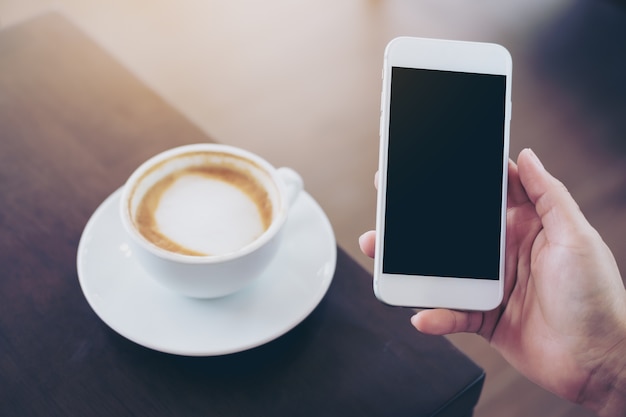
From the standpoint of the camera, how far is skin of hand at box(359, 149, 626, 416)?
0.69 meters

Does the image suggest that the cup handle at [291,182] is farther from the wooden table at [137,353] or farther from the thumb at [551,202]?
the thumb at [551,202]

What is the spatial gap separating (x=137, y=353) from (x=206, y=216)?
156 millimetres

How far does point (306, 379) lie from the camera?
0.67m

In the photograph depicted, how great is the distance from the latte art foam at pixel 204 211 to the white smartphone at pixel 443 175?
0.14 meters

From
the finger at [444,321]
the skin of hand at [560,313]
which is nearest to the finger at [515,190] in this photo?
the skin of hand at [560,313]

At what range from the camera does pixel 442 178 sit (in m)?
0.70

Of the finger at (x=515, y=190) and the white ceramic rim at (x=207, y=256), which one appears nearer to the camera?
the white ceramic rim at (x=207, y=256)

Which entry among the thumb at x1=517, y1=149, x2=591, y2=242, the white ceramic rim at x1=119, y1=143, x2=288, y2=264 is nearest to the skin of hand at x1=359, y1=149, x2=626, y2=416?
the thumb at x1=517, y1=149, x2=591, y2=242

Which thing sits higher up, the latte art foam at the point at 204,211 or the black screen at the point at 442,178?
the black screen at the point at 442,178

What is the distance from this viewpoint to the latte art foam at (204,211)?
70cm

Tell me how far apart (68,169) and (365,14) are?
133 cm

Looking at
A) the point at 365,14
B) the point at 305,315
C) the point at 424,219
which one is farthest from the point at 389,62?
the point at 365,14

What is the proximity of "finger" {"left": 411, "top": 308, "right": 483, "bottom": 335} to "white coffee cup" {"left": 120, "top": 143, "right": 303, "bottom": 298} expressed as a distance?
0.54 ft

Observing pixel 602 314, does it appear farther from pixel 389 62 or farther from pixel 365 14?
pixel 365 14
